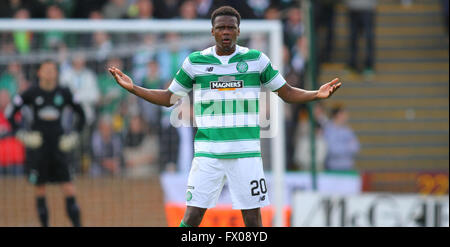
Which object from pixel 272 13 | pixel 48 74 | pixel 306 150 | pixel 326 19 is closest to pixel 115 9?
pixel 272 13

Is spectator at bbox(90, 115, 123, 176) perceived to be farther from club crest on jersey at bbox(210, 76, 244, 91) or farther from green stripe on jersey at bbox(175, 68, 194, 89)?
club crest on jersey at bbox(210, 76, 244, 91)

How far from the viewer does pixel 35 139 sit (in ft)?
32.2

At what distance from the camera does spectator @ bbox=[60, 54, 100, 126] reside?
32.1 feet

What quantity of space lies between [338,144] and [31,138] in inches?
181

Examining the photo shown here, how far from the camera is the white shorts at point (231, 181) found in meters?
5.71

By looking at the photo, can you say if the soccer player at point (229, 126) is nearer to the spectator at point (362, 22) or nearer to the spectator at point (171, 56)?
the spectator at point (171, 56)

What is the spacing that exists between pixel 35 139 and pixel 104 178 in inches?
41.6

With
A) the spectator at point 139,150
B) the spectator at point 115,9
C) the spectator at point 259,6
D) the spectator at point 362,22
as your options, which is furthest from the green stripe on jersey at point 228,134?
the spectator at point 362,22

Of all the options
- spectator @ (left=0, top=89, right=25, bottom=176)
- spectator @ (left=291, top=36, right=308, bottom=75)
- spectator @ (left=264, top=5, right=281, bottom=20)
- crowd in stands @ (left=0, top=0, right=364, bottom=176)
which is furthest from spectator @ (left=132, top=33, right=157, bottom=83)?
spectator @ (left=264, top=5, right=281, bottom=20)

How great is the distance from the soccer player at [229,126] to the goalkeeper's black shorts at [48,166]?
4305 mm

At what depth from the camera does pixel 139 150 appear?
9.91 m

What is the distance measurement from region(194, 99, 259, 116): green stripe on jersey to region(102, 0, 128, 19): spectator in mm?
7051

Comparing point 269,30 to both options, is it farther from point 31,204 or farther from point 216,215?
point 31,204
